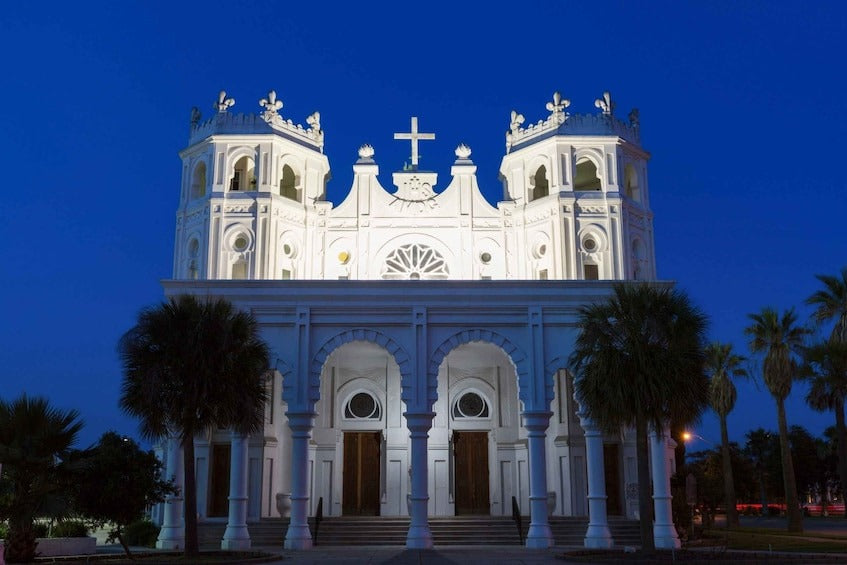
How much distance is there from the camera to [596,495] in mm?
25516

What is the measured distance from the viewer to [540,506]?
25.5 metres

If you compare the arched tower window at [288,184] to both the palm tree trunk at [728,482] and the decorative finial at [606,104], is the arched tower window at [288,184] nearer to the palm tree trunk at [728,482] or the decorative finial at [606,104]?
the decorative finial at [606,104]

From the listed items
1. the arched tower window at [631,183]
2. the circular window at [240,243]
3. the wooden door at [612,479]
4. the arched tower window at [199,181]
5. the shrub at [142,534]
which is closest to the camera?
the shrub at [142,534]

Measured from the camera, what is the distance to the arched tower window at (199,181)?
108ft

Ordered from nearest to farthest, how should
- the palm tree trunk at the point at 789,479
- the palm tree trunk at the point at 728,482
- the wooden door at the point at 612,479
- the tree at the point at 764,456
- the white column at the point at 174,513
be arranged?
the white column at the point at 174,513 < the wooden door at the point at 612,479 < the palm tree trunk at the point at 789,479 < the palm tree trunk at the point at 728,482 < the tree at the point at 764,456

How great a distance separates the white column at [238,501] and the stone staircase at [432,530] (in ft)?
3.96

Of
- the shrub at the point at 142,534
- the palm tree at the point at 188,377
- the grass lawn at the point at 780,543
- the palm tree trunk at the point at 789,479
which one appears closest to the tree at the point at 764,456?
the palm tree trunk at the point at 789,479

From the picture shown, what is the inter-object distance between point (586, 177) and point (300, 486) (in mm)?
18354

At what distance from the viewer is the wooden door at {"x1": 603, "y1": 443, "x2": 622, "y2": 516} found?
29078mm

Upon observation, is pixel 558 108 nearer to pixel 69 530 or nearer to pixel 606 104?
pixel 606 104

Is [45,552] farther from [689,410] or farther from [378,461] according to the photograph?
[689,410]

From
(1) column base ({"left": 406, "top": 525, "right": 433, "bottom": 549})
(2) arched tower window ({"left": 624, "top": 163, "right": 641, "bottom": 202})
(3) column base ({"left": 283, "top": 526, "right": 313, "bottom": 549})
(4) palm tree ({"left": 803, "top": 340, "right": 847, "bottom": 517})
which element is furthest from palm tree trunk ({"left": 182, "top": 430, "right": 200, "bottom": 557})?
(4) palm tree ({"left": 803, "top": 340, "right": 847, "bottom": 517})

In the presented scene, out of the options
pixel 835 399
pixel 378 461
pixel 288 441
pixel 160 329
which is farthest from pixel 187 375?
pixel 835 399

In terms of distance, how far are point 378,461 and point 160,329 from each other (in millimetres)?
Result: 12488
